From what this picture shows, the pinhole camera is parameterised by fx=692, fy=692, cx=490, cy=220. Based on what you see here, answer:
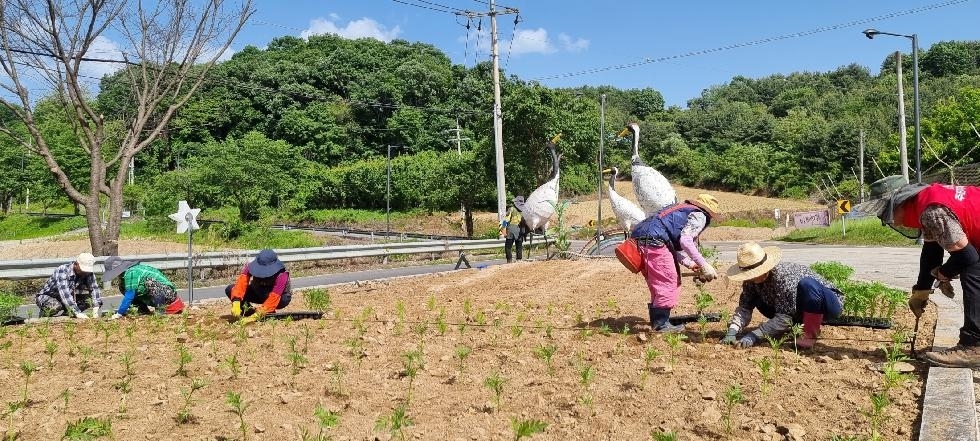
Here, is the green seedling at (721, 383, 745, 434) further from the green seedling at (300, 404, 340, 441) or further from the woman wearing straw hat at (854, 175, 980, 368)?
the green seedling at (300, 404, 340, 441)

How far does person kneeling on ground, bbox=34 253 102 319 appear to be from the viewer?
26.1ft

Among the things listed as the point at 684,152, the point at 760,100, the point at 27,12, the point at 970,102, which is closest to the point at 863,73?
the point at 760,100

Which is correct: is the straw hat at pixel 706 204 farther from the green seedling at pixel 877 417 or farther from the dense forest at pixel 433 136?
the dense forest at pixel 433 136

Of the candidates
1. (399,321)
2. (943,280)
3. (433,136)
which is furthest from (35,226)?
(943,280)

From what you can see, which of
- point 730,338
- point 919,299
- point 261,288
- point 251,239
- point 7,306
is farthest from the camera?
point 251,239

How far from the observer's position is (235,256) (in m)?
14.5

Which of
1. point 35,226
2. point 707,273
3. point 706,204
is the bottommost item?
point 35,226

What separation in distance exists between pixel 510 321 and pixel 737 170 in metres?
47.5

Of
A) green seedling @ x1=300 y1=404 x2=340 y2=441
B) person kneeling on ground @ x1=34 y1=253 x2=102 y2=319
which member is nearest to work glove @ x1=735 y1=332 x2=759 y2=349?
green seedling @ x1=300 y1=404 x2=340 y2=441

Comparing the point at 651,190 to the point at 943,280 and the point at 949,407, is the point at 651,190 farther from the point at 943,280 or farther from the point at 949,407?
the point at 949,407

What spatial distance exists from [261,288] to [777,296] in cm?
509

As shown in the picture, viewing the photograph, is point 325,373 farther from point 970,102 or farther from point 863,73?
point 863,73

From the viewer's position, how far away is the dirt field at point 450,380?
3.41 metres

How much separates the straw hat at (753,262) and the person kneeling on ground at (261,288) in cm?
448
